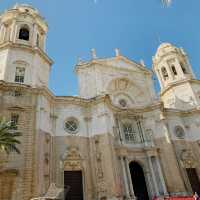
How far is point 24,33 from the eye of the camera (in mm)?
30594

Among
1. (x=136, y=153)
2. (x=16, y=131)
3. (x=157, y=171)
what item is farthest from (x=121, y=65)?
(x=16, y=131)

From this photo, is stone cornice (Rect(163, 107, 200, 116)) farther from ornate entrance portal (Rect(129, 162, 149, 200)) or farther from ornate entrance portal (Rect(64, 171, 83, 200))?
ornate entrance portal (Rect(64, 171, 83, 200))

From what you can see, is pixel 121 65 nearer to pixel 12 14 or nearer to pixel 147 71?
pixel 147 71

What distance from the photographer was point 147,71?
35.8 meters

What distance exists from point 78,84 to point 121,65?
7.83m

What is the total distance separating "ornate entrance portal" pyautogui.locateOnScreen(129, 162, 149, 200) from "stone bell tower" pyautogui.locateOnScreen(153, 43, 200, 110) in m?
12.3

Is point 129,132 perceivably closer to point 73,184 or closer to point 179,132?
point 179,132

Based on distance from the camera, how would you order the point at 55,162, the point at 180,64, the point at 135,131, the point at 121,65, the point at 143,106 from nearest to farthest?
the point at 55,162, the point at 135,131, the point at 143,106, the point at 121,65, the point at 180,64

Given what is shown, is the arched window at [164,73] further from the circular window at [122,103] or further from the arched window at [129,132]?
the arched window at [129,132]

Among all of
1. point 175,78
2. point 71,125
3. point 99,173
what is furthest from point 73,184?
point 175,78

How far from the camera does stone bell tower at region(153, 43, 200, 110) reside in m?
34.3

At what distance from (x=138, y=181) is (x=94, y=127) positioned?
8.49 metres

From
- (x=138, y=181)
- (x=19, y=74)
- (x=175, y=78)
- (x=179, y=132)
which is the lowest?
(x=138, y=181)

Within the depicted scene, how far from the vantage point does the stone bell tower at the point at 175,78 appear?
113 feet
